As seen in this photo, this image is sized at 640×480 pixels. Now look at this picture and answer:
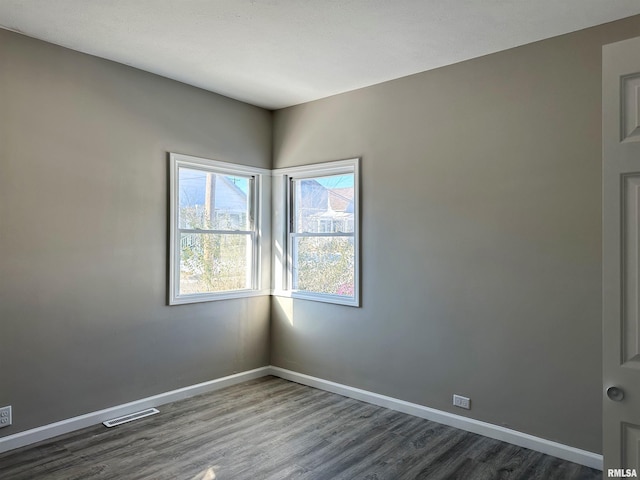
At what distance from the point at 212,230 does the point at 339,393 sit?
6.42ft

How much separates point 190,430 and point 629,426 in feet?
9.17

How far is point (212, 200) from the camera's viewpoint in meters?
4.29

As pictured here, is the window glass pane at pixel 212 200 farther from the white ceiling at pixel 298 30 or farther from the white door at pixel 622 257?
the white door at pixel 622 257

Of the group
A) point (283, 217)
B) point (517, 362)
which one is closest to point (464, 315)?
point (517, 362)

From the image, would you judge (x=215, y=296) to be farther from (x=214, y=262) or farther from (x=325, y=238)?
(x=325, y=238)

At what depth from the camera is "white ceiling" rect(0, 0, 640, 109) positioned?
2609 millimetres

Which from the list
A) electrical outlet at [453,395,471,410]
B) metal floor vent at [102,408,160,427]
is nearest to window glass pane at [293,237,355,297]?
electrical outlet at [453,395,471,410]

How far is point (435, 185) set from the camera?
3539mm

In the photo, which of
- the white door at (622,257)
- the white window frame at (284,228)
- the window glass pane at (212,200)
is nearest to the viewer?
the white door at (622,257)

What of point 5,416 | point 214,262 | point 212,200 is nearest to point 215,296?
point 214,262

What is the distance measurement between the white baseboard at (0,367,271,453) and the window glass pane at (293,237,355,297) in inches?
42.9

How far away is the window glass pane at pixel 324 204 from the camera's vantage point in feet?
13.8

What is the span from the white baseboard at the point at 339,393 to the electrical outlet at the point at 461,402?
87 millimetres

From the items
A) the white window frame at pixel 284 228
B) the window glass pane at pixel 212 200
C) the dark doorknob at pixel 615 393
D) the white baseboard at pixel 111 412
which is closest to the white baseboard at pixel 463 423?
the white baseboard at pixel 111 412
